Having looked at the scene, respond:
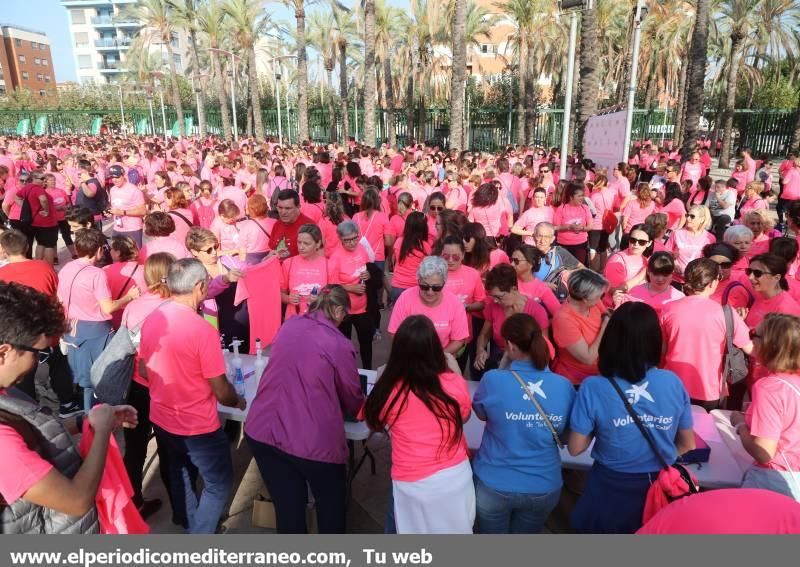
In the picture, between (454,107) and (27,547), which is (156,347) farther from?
(454,107)

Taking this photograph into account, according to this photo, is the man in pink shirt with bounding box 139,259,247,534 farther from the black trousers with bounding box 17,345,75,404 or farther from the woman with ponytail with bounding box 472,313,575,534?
the black trousers with bounding box 17,345,75,404

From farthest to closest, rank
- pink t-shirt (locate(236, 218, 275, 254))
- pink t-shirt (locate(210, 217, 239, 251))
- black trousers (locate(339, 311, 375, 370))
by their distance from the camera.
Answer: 1. pink t-shirt (locate(210, 217, 239, 251))
2. pink t-shirt (locate(236, 218, 275, 254))
3. black trousers (locate(339, 311, 375, 370))

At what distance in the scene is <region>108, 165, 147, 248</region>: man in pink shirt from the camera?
7734mm

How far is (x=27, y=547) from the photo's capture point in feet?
6.23

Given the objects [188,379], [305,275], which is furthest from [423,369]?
[305,275]

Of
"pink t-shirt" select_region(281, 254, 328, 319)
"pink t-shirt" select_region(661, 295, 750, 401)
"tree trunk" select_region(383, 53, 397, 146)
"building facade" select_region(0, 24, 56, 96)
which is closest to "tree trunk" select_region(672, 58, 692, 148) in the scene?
"tree trunk" select_region(383, 53, 397, 146)

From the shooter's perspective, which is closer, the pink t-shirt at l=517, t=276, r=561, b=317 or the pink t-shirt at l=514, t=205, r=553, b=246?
the pink t-shirt at l=517, t=276, r=561, b=317

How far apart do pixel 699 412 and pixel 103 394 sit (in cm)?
381

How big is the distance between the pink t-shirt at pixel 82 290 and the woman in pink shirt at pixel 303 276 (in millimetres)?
1391

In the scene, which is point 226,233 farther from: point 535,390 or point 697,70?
point 697,70

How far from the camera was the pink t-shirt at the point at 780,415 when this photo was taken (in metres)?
2.53

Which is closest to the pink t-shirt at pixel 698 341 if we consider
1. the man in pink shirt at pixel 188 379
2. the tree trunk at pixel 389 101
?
the man in pink shirt at pixel 188 379

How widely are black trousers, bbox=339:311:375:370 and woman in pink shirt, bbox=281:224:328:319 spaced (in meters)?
0.70

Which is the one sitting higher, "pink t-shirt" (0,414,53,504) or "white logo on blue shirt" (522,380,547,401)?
"pink t-shirt" (0,414,53,504)
